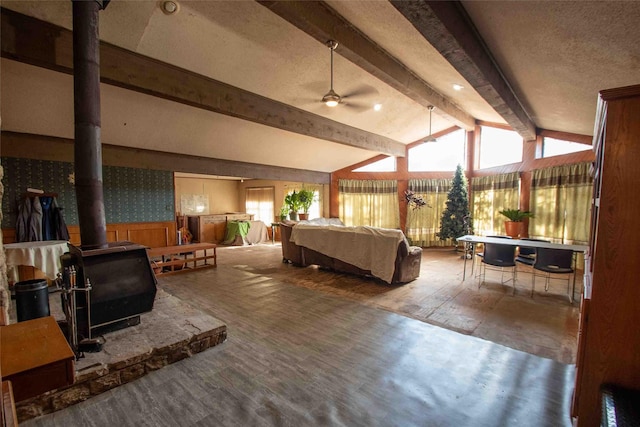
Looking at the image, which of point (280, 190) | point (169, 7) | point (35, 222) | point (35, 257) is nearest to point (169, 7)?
point (169, 7)

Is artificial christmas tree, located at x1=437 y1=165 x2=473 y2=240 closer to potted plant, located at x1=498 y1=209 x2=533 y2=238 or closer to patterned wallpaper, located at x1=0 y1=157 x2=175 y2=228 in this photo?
potted plant, located at x1=498 y1=209 x2=533 y2=238

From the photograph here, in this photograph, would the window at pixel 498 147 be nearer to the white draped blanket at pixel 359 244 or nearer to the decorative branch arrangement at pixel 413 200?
the decorative branch arrangement at pixel 413 200

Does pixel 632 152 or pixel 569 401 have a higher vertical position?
pixel 632 152

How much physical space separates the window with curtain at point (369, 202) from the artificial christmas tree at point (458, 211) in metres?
1.67

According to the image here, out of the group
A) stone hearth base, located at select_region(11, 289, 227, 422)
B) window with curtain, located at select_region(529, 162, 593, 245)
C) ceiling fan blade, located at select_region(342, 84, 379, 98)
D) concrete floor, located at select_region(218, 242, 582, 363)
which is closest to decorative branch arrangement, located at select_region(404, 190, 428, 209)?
concrete floor, located at select_region(218, 242, 582, 363)

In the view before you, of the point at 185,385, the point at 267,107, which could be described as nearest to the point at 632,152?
the point at 185,385

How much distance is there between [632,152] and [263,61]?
3.59 metres

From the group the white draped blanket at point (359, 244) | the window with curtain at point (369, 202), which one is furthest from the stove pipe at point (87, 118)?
the window with curtain at point (369, 202)

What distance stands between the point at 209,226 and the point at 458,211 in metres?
6.93

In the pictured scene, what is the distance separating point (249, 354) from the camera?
92.9 inches

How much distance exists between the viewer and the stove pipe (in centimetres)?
216

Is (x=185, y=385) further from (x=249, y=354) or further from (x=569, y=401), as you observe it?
(x=569, y=401)

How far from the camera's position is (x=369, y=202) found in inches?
338

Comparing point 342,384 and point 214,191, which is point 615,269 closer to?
point 342,384
